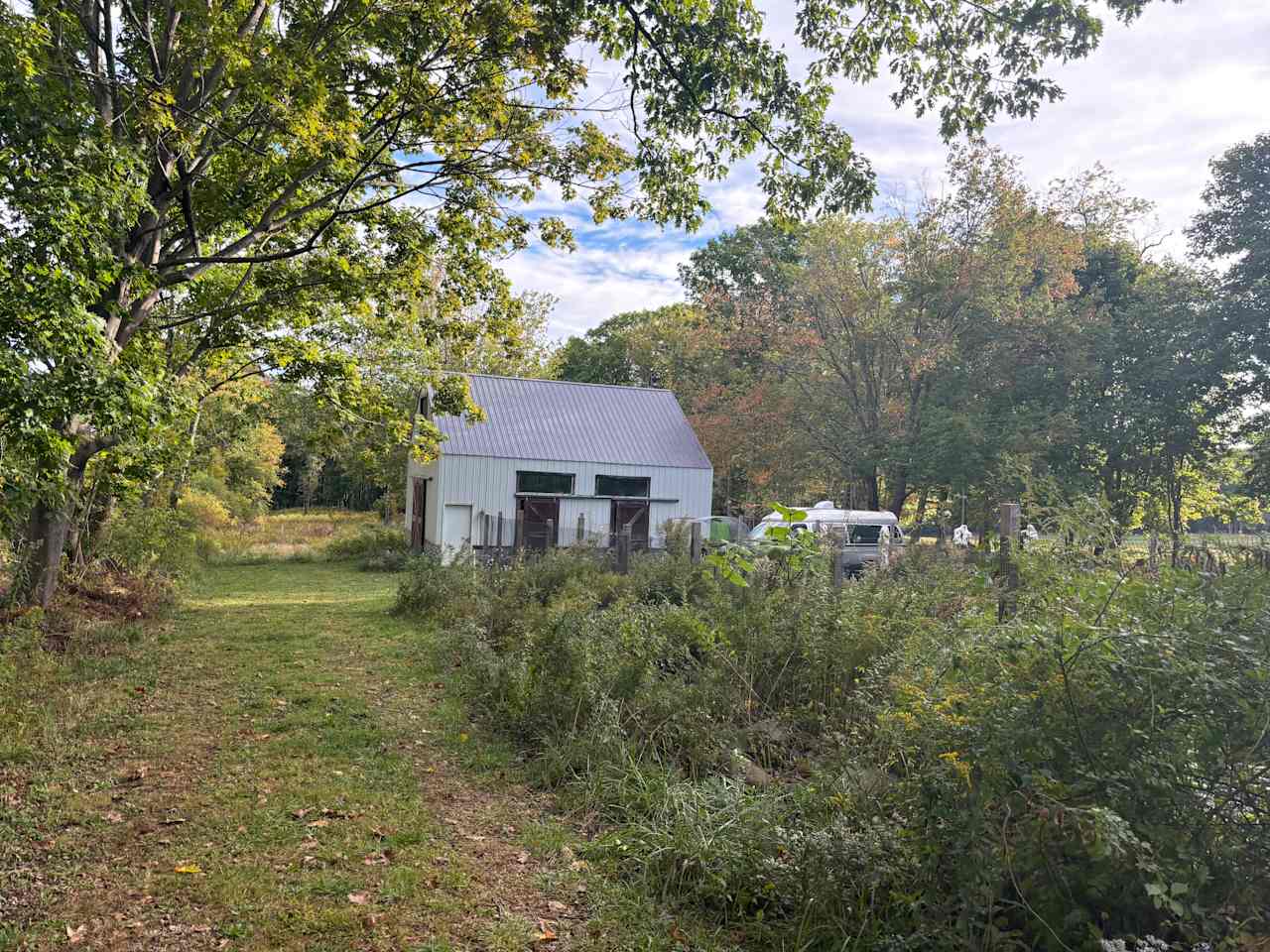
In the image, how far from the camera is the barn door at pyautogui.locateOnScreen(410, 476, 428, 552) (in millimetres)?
24906

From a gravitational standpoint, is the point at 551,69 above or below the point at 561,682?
above

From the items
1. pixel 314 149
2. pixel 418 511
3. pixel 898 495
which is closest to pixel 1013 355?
pixel 898 495

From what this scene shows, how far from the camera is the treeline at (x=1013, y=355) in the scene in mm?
23828

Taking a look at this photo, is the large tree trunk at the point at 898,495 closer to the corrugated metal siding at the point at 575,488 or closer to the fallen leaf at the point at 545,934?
the corrugated metal siding at the point at 575,488

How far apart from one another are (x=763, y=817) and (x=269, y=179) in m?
10.1

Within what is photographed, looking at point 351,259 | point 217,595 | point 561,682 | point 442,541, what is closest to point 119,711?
point 561,682

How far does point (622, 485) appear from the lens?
79.9ft

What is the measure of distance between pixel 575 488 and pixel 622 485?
147 centimetres

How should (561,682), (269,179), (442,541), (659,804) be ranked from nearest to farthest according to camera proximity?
1. (659,804)
2. (561,682)
3. (269,179)
4. (442,541)

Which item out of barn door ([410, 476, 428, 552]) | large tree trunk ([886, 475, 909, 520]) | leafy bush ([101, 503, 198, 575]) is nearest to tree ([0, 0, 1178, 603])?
leafy bush ([101, 503, 198, 575])

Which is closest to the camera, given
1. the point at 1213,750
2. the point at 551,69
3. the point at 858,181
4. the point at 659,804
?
the point at 1213,750

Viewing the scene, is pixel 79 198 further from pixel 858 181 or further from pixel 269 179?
pixel 858 181

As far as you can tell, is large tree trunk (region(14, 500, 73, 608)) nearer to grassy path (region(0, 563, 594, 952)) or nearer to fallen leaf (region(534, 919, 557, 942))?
grassy path (region(0, 563, 594, 952))

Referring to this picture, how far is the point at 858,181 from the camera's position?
7914 mm
